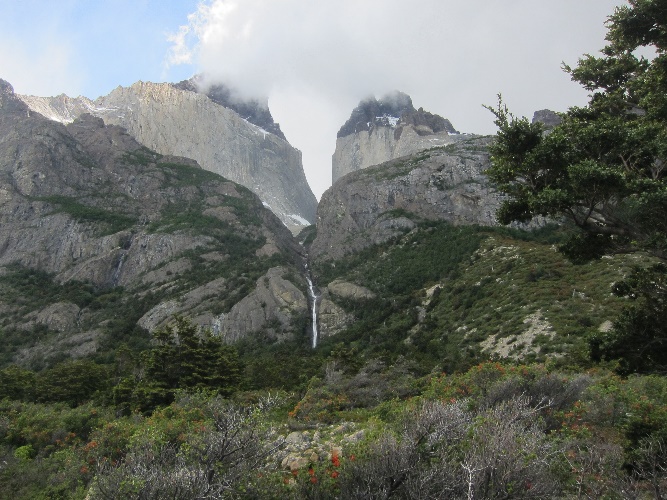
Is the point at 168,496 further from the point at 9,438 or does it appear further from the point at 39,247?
the point at 39,247

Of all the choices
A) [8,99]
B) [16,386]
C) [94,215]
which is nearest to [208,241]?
[94,215]

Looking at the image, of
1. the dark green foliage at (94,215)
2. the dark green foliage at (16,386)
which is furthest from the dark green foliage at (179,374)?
the dark green foliage at (94,215)

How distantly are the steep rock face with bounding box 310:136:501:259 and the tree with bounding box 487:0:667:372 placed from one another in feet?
263

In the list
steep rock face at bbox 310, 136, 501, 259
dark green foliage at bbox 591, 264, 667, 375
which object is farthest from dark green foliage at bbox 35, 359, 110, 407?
steep rock face at bbox 310, 136, 501, 259

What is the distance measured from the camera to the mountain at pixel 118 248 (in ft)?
245

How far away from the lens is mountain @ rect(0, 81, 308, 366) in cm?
7475

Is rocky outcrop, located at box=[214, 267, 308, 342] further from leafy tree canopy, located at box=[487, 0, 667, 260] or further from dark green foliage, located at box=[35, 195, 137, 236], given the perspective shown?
leafy tree canopy, located at box=[487, 0, 667, 260]

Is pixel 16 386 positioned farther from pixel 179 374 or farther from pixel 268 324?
pixel 268 324

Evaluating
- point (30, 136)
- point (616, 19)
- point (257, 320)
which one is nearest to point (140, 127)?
point (30, 136)

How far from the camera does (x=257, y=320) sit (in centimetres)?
7512

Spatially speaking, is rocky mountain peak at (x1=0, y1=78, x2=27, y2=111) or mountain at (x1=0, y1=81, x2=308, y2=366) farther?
rocky mountain peak at (x1=0, y1=78, x2=27, y2=111)

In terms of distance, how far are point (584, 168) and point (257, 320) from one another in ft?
227

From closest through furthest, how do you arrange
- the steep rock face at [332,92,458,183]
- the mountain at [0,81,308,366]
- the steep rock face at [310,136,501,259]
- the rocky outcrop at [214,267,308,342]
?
the rocky outcrop at [214,267,308,342], the mountain at [0,81,308,366], the steep rock face at [310,136,501,259], the steep rock face at [332,92,458,183]

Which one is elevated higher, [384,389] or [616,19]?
[616,19]
